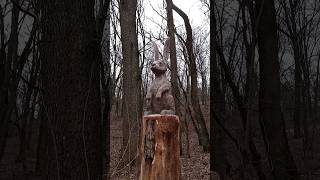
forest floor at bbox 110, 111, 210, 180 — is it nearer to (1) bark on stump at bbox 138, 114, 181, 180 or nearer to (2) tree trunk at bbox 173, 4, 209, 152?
(2) tree trunk at bbox 173, 4, 209, 152

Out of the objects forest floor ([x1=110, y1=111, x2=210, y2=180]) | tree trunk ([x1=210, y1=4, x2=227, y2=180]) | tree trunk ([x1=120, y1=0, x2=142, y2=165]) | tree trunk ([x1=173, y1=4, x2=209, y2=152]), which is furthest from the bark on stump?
tree trunk ([x1=173, y1=4, x2=209, y2=152])

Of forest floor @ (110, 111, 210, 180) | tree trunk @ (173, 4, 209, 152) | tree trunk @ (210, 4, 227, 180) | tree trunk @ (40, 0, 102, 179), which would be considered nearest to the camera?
tree trunk @ (40, 0, 102, 179)

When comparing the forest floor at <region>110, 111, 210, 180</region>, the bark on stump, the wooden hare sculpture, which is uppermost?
the wooden hare sculpture

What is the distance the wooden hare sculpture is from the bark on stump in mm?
160

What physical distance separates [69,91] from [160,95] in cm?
162

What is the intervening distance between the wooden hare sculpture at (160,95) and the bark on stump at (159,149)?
0.16 m

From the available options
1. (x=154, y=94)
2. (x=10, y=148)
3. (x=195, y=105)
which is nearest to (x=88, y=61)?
(x=154, y=94)

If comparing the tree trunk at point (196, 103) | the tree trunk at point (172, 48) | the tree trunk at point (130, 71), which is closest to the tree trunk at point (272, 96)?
the tree trunk at point (130, 71)

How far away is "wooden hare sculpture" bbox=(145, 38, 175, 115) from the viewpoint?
470 cm

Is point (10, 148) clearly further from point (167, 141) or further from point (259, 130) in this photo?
point (259, 130)

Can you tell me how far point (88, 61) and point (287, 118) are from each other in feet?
9.78

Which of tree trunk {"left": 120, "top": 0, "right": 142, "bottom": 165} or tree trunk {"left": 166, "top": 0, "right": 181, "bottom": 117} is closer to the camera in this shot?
tree trunk {"left": 120, "top": 0, "right": 142, "bottom": 165}

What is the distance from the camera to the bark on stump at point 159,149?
4.49m

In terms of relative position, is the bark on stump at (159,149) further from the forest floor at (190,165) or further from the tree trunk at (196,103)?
the tree trunk at (196,103)
